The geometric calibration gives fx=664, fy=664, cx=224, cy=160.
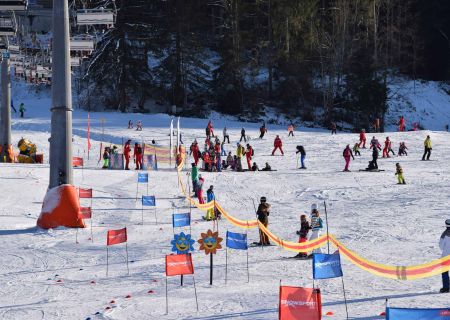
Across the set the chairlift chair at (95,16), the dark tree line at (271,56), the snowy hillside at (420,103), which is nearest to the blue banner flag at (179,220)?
the chairlift chair at (95,16)

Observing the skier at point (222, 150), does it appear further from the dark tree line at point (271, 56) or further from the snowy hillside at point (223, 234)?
the dark tree line at point (271, 56)

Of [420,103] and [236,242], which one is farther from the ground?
[420,103]

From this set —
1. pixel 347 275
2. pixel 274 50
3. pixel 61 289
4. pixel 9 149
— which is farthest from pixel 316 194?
pixel 274 50

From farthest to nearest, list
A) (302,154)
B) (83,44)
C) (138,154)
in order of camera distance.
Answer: (138,154) → (302,154) → (83,44)

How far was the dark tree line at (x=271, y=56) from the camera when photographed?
5725 centimetres

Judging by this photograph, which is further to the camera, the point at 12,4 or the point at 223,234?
the point at 12,4

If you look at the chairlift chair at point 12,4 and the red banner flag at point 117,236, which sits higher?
the chairlift chair at point 12,4

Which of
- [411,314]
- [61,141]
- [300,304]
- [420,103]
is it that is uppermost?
[420,103]

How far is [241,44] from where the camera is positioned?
6034 cm

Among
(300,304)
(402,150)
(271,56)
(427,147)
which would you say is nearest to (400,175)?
(427,147)

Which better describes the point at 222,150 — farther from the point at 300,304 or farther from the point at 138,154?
the point at 300,304

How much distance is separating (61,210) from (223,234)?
192 inches

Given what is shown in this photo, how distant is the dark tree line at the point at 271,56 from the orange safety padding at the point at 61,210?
38.0 m

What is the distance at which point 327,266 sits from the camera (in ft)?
35.1
